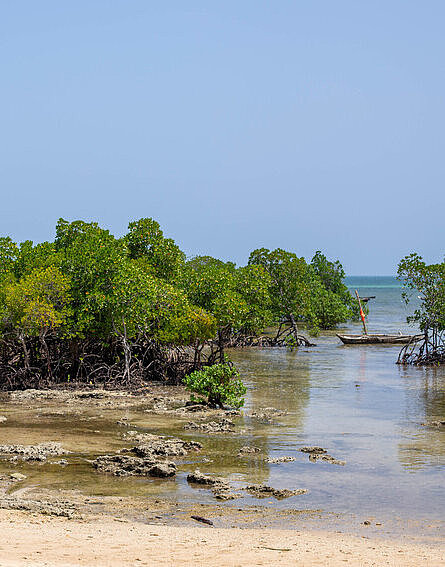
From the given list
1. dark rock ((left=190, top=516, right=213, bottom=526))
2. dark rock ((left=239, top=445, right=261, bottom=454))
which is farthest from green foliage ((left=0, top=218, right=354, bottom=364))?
dark rock ((left=190, top=516, right=213, bottom=526))

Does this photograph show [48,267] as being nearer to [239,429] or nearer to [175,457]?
[239,429]

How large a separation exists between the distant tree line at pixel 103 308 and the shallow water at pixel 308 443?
2.84 m

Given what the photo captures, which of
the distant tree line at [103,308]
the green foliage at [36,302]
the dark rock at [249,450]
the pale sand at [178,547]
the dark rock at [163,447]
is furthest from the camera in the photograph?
the distant tree line at [103,308]

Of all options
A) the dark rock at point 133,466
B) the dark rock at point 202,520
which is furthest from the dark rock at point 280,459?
the dark rock at point 202,520

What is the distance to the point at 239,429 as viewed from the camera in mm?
17062

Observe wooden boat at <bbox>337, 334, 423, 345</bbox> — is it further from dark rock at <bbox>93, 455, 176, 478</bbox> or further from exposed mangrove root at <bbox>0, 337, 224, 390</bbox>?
dark rock at <bbox>93, 455, 176, 478</bbox>

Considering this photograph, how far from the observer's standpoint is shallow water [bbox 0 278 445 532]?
12.0 meters

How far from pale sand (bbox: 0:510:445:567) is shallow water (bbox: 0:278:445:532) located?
5.69ft

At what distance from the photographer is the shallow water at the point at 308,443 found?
11953mm

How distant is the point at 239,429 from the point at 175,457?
10.5ft

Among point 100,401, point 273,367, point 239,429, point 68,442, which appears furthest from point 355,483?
point 273,367

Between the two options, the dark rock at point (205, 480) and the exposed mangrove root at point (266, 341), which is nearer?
the dark rock at point (205, 480)

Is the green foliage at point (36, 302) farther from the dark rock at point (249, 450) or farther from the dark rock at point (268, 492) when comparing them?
the dark rock at point (268, 492)

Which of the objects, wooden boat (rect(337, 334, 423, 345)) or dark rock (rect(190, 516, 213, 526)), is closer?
dark rock (rect(190, 516, 213, 526))
